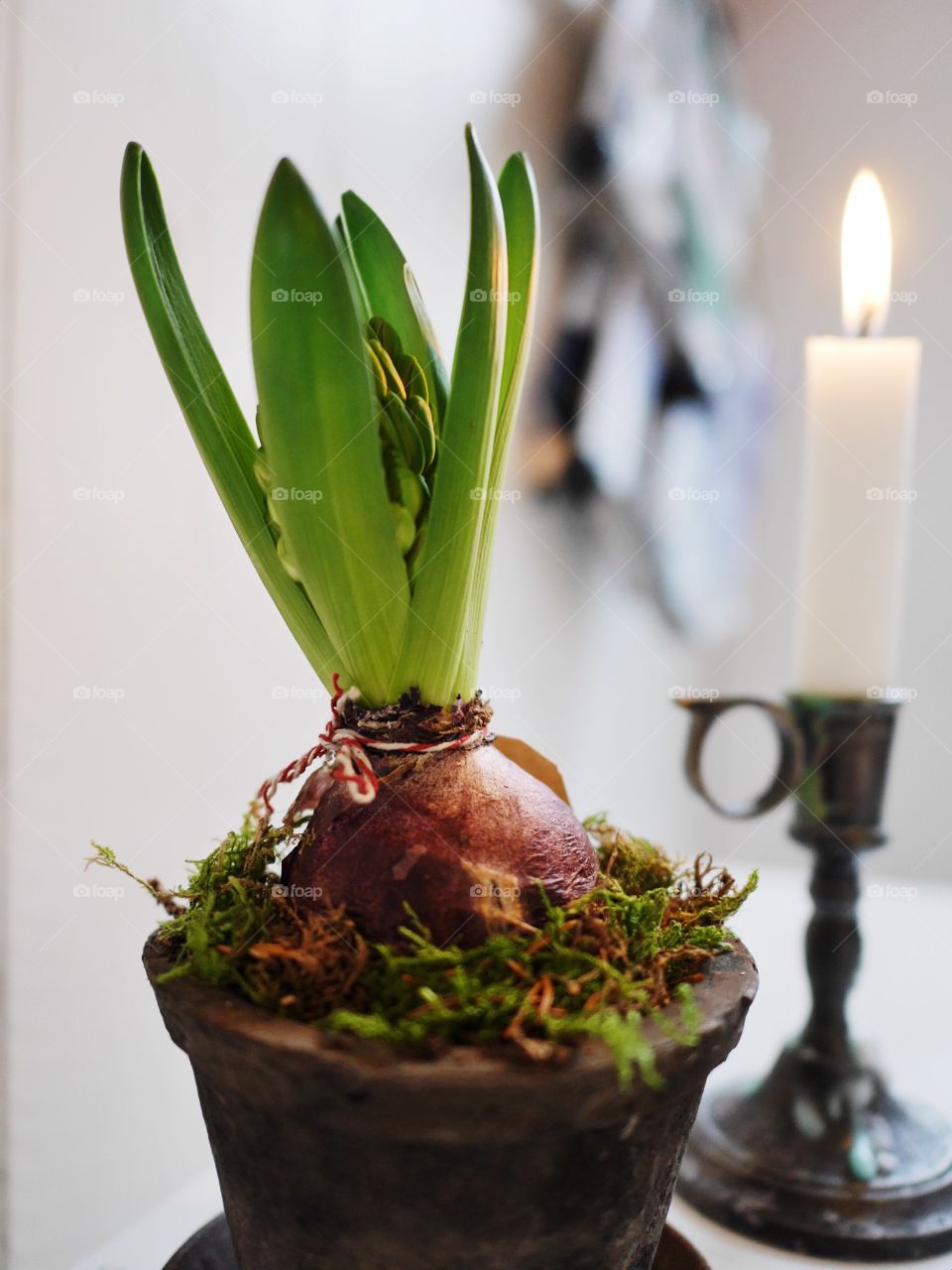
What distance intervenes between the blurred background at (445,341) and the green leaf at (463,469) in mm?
325

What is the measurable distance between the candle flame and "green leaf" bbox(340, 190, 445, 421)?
1.05 ft

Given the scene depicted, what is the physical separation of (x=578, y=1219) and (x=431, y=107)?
3.00 feet

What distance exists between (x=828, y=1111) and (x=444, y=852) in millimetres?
395

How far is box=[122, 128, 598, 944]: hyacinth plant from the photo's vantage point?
15.3 inches

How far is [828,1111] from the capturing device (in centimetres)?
64

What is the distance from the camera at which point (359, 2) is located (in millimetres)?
868

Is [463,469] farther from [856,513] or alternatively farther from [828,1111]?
[828,1111]

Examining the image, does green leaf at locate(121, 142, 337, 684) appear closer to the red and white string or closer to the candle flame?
the red and white string

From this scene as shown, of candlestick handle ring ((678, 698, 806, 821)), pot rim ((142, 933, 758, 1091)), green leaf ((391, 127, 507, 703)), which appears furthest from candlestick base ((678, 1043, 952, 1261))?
green leaf ((391, 127, 507, 703))

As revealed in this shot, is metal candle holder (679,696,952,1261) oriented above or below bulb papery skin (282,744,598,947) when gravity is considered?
below

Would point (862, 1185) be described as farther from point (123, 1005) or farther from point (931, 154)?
point (931, 154)

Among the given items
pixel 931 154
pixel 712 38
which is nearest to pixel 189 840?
pixel 712 38

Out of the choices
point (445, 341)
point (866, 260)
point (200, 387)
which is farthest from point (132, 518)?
point (866, 260)

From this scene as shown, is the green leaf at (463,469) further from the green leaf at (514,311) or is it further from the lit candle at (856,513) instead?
the lit candle at (856,513)
